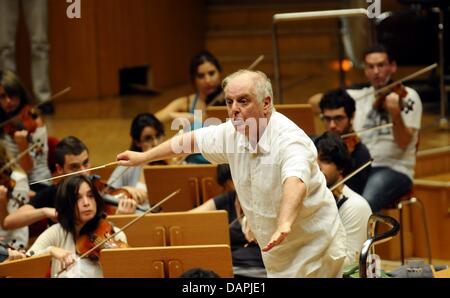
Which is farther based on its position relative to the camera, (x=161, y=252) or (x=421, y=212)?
(x=421, y=212)

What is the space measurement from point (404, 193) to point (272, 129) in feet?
5.17

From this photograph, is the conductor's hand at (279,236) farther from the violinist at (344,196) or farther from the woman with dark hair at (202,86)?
the woman with dark hair at (202,86)

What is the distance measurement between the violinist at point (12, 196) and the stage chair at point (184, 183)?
459 mm

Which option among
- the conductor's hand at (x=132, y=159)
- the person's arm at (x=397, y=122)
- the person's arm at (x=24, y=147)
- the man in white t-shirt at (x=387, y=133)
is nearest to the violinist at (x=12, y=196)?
the person's arm at (x=24, y=147)

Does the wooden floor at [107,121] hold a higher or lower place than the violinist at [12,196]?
higher

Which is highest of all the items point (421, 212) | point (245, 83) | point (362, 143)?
point (245, 83)

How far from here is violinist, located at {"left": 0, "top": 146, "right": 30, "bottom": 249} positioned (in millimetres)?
3947

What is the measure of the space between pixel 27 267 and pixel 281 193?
76 centimetres

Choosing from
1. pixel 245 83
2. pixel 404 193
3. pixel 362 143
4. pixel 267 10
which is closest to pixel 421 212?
pixel 404 193

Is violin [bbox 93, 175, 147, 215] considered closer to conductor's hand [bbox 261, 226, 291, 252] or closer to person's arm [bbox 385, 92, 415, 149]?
person's arm [bbox 385, 92, 415, 149]

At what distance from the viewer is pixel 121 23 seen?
16.5 feet

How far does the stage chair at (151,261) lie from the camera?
128 inches

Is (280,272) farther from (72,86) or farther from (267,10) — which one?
(267,10)
